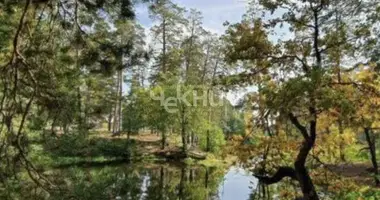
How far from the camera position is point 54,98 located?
6.28 meters

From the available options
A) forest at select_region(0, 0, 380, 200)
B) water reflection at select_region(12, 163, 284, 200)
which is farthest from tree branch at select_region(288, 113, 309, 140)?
water reflection at select_region(12, 163, 284, 200)

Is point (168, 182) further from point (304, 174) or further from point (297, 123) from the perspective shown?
point (297, 123)

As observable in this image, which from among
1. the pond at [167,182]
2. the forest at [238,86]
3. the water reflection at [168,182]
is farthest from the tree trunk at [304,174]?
the pond at [167,182]

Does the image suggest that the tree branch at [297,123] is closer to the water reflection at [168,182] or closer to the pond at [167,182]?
the water reflection at [168,182]

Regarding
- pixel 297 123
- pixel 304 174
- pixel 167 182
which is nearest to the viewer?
pixel 297 123

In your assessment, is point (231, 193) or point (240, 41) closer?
point (240, 41)

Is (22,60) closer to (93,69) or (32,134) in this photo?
(93,69)

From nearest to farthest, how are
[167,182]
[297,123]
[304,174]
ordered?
[297,123]
[304,174]
[167,182]

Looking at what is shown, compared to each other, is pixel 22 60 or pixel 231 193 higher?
pixel 22 60

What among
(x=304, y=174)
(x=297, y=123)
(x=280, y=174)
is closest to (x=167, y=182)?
(x=280, y=174)

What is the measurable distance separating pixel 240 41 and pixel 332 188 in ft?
13.8

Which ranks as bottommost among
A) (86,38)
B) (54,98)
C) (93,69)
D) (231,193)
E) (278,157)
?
(231,193)

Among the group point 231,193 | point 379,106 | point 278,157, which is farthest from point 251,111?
point 231,193

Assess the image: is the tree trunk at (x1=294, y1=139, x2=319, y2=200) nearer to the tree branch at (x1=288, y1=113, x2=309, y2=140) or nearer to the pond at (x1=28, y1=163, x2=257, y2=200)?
the tree branch at (x1=288, y1=113, x2=309, y2=140)
